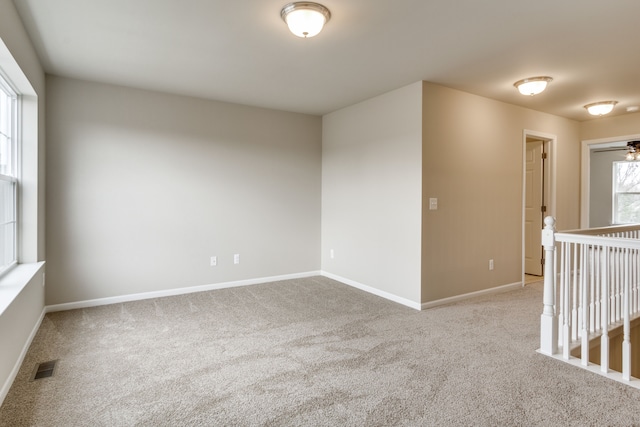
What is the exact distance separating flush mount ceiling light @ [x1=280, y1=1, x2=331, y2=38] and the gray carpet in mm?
2391

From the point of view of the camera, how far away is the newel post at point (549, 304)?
109 inches

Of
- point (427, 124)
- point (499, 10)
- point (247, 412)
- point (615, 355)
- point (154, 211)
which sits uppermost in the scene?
point (499, 10)

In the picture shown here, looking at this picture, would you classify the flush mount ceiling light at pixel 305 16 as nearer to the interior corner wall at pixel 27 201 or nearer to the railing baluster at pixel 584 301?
the interior corner wall at pixel 27 201

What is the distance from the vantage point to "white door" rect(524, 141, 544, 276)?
5.50 m

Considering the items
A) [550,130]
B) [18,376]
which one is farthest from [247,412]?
[550,130]

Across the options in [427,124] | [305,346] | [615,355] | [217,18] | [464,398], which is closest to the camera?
[464,398]

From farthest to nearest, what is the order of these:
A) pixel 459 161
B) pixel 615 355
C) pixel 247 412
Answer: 1. pixel 459 161
2. pixel 615 355
3. pixel 247 412

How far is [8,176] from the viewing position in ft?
9.46

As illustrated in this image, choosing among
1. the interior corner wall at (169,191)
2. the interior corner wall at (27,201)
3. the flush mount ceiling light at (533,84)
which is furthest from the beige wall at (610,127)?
the interior corner wall at (27,201)

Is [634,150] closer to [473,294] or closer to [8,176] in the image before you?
[473,294]

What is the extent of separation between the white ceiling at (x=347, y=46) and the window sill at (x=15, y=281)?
1.91 meters

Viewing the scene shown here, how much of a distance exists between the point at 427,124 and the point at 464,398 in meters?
2.77

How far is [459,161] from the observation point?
4254 mm

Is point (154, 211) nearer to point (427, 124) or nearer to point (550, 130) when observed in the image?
point (427, 124)
